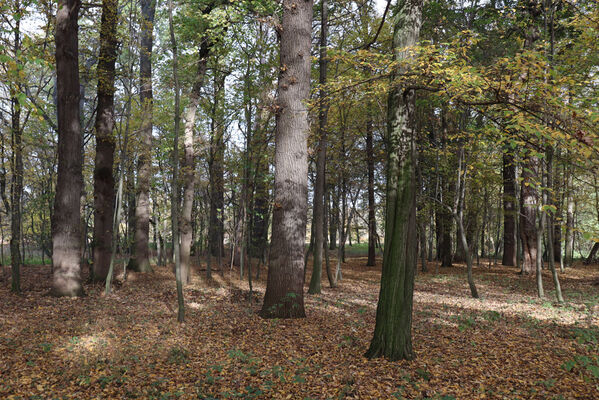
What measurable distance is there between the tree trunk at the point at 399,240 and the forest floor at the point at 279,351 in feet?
1.25

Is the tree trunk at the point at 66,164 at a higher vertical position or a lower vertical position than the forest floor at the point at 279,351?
higher

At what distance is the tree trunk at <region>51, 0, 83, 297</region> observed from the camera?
338 inches

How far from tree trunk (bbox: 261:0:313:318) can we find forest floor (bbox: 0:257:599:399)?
0.61 m

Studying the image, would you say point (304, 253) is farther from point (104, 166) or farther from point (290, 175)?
point (104, 166)

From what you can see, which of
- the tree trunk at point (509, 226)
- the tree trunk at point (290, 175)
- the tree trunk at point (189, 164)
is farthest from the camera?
the tree trunk at point (509, 226)

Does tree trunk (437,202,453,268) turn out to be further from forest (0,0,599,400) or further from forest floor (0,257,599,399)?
forest floor (0,257,599,399)

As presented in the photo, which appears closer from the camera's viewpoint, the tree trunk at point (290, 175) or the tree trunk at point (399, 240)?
the tree trunk at point (399, 240)

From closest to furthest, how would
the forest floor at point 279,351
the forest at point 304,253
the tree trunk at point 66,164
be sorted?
the forest floor at point 279,351 → the forest at point 304,253 → the tree trunk at point 66,164

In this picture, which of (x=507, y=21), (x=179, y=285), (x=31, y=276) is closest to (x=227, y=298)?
(x=179, y=285)

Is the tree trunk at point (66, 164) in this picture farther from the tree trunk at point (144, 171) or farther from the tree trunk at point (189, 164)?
the tree trunk at point (144, 171)

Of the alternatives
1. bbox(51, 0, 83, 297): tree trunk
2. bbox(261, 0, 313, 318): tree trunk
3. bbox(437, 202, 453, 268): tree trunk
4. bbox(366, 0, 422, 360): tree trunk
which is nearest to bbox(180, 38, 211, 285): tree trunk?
bbox(51, 0, 83, 297): tree trunk

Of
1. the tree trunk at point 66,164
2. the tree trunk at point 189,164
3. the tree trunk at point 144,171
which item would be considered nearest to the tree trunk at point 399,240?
the tree trunk at point 66,164

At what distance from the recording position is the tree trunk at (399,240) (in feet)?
16.4

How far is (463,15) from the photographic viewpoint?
12.8 meters
